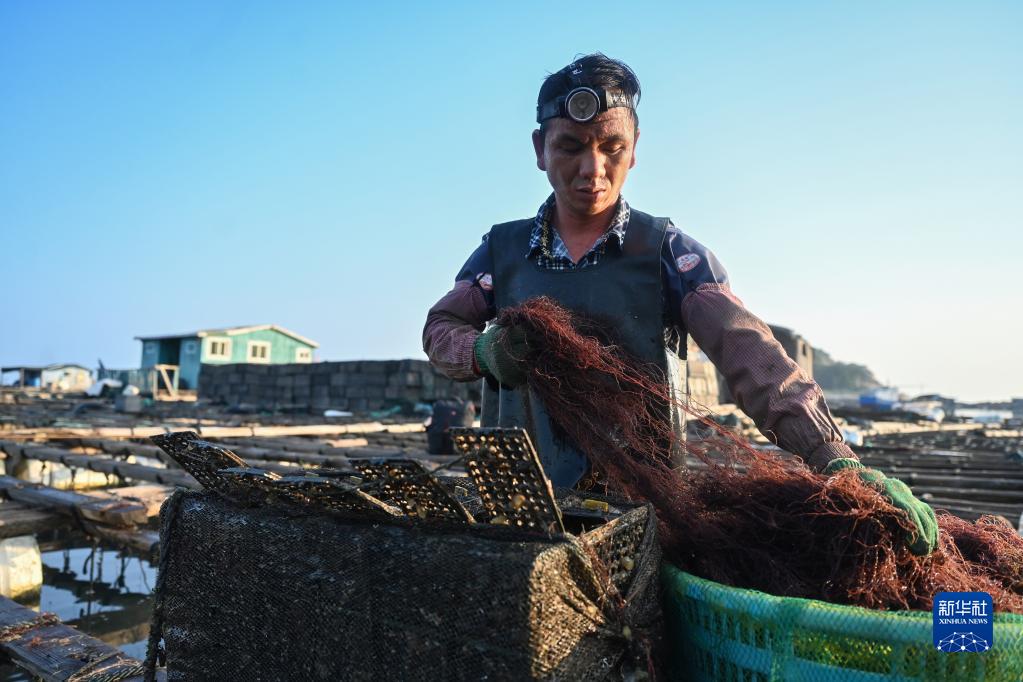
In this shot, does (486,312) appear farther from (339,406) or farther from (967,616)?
(339,406)

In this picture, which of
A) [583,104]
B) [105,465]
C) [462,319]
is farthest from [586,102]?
[105,465]

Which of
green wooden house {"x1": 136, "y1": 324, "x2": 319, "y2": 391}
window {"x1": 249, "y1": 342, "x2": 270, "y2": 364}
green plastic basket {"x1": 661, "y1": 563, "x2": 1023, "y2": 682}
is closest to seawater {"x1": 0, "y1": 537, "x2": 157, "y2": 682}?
green plastic basket {"x1": 661, "y1": 563, "x2": 1023, "y2": 682}

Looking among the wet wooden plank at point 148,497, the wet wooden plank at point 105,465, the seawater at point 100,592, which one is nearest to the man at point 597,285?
the wet wooden plank at point 148,497

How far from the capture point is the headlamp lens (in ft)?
6.48

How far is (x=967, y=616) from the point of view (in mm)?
1043

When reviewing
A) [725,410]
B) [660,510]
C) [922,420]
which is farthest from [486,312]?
[922,420]

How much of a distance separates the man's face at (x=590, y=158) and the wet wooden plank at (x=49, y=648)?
1.89 metres

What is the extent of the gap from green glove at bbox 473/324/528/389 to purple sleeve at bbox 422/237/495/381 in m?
0.11

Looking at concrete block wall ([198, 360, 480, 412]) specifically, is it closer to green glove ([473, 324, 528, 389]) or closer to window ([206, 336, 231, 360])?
window ([206, 336, 231, 360])

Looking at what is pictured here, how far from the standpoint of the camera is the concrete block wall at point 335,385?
16.5m

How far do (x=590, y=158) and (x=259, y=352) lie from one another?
32082 millimetres

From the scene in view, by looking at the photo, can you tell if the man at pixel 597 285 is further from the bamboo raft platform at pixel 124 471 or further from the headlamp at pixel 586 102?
the bamboo raft platform at pixel 124 471

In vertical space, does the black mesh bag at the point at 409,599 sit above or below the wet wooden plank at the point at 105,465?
above

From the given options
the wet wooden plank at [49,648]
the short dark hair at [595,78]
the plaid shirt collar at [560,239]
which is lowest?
the wet wooden plank at [49,648]
